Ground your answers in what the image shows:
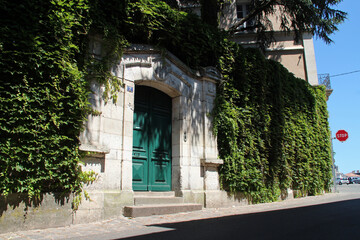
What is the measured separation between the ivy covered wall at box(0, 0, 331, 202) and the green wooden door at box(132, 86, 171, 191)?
1057 millimetres

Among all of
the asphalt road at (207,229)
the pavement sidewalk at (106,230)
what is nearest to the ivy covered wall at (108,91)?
the pavement sidewalk at (106,230)

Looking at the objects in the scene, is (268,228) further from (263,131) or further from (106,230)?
(263,131)

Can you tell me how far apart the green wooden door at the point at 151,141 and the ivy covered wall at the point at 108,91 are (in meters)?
1.06

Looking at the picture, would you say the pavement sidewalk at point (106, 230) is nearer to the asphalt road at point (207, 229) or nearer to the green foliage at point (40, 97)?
the asphalt road at point (207, 229)

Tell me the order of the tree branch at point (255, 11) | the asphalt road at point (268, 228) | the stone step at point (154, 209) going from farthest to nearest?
the tree branch at point (255, 11) < the stone step at point (154, 209) < the asphalt road at point (268, 228)

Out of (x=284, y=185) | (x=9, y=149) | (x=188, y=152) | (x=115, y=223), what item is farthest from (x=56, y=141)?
(x=284, y=185)

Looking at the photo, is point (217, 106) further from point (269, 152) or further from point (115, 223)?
point (115, 223)

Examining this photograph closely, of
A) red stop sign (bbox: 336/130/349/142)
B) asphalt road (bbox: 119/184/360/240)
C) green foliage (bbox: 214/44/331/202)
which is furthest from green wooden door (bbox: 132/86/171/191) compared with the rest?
red stop sign (bbox: 336/130/349/142)

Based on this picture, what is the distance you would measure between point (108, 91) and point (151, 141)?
1655 millimetres

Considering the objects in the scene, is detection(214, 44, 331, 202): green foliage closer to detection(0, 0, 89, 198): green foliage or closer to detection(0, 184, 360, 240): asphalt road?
detection(0, 184, 360, 240): asphalt road

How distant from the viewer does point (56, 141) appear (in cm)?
459

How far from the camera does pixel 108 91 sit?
5668mm

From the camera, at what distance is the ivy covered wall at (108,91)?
169 inches

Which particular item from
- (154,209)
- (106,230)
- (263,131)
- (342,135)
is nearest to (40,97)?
(106,230)
